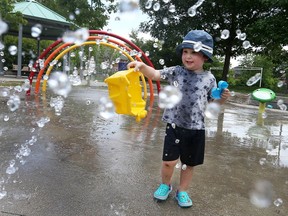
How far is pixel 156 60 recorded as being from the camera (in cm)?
2816

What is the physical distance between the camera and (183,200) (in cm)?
239

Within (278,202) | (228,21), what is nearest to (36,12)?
(228,21)

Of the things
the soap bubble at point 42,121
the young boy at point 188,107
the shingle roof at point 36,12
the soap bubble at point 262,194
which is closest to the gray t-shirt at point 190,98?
the young boy at point 188,107

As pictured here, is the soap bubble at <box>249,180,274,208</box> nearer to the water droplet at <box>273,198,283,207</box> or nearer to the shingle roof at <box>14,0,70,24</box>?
the water droplet at <box>273,198,283,207</box>

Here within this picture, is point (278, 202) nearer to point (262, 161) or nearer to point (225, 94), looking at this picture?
point (225, 94)

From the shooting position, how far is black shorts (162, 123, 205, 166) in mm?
2451

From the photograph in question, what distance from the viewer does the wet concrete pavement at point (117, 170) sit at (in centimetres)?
231

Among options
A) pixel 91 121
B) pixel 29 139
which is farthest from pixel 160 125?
pixel 29 139

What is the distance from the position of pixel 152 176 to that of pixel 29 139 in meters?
1.81

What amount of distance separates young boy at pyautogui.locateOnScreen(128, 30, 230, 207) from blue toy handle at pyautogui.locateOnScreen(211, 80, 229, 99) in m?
0.03

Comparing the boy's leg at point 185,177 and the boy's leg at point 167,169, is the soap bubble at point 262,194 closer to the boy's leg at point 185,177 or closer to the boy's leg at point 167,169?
the boy's leg at point 185,177

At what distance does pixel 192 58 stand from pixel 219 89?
1.04 ft

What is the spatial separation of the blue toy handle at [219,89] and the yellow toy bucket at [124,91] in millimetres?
595

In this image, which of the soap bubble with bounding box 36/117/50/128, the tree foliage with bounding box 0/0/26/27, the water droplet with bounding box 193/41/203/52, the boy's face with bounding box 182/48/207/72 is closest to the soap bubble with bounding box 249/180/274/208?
the boy's face with bounding box 182/48/207/72
